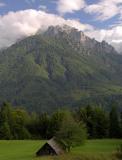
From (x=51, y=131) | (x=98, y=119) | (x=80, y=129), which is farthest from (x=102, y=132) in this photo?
(x=80, y=129)

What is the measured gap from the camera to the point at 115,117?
116875mm

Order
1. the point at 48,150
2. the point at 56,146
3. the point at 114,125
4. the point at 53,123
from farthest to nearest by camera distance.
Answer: the point at 53,123
the point at 114,125
the point at 56,146
the point at 48,150

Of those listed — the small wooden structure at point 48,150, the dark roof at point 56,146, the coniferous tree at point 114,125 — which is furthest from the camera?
the coniferous tree at point 114,125

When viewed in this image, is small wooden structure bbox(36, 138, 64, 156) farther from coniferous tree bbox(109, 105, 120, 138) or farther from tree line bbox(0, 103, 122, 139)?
coniferous tree bbox(109, 105, 120, 138)

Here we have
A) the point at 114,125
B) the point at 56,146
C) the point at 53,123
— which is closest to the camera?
the point at 56,146

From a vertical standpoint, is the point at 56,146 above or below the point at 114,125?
below

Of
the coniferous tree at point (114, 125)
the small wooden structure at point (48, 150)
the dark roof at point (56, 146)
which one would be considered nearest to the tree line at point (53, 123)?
the coniferous tree at point (114, 125)

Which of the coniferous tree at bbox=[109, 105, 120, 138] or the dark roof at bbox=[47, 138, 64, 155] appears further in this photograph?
the coniferous tree at bbox=[109, 105, 120, 138]

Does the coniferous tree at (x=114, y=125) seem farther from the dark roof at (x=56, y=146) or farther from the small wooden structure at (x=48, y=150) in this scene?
the small wooden structure at (x=48, y=150)

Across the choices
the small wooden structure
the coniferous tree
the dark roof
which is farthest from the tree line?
the small wooden structure

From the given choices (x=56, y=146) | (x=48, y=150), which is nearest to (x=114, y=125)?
(x=56, y=146)

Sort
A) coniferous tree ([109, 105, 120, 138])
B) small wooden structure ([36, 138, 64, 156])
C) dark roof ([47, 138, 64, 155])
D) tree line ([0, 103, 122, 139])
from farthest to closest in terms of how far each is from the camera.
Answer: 1. tree line ([0, 103, 122, 139])
2. coniferous tree ([109, 105, 120, 138])
3. dark roof ([47, 138, 64, 155])
4. small wooden structure ([36, 138, 64, 156])

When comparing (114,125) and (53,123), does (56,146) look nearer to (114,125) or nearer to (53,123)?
(53,123)

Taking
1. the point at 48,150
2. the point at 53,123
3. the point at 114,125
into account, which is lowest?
the point at 48,150
